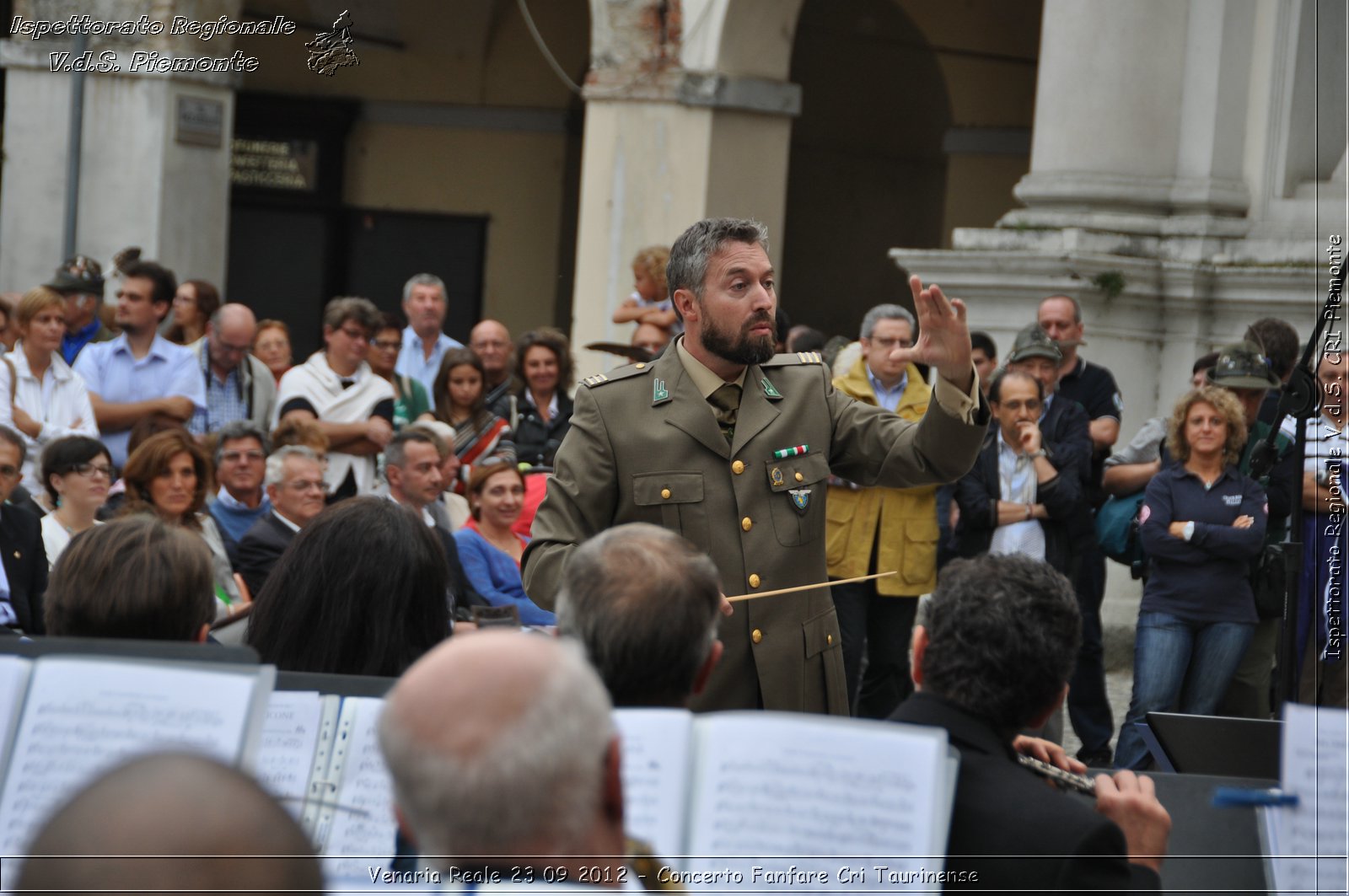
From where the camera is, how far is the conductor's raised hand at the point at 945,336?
3.81m

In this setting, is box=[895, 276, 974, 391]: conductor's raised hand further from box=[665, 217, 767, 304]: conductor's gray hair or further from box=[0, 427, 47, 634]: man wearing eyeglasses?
box=[0, 427, 47, 634]: man wearing eyeglasses

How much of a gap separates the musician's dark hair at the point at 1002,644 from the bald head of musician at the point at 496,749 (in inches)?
45.3

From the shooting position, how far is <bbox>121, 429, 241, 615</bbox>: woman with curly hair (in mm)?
6055

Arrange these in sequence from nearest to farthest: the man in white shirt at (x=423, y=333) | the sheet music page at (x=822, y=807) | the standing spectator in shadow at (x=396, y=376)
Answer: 1. the sheet music page at (x=822, y=807)
2. the standing spectator in shadow at (x=396, y=376)
3. the man in white shirt at (x=423, y=333)

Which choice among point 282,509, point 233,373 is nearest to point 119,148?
point 233,373

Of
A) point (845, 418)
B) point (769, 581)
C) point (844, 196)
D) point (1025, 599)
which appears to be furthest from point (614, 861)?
point (844, 196)

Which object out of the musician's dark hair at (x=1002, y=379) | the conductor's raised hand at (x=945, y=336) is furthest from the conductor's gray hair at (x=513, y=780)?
the musician's dark hair at (x=1002, y=379)

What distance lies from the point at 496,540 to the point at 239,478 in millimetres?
1017

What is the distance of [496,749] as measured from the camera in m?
1.74

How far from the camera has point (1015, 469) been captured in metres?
6.84

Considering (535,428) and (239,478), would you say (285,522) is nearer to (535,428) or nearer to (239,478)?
(239,478)

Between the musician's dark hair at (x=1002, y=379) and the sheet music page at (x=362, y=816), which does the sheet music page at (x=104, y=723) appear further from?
the musician's dark hair at (x=1002, y=379)

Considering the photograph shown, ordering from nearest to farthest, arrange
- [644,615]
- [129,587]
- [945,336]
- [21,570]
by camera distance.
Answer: [644,615]
[129,587]
[945,336]
[21,570]

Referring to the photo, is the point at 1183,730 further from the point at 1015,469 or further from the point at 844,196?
the point at 844,196
